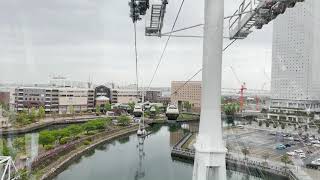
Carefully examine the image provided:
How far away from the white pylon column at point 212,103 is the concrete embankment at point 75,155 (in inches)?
155

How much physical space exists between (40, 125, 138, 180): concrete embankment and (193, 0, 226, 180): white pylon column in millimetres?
3940

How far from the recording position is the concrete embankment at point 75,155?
4642 millimetres

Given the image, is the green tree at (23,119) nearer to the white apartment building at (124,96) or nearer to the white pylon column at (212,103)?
the white apartment building at (124,96)

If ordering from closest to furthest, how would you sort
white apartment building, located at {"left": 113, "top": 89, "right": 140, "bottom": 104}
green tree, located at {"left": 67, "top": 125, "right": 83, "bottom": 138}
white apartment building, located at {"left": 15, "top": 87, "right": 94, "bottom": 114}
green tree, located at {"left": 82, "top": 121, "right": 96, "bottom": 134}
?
green tree, located at {"left": 67, "top": 125, "right": 83, "bottom": 138}, green tree, located at {"left": 82, "top": 121, "right": 96, "bottom": 134}, white apartment building, located at {"left": 15, "top": 87, "right": 94, "bottom": 114}, white apartment building, located at {"left": 113, "top": 89, "right": 140, "bottom": 104}

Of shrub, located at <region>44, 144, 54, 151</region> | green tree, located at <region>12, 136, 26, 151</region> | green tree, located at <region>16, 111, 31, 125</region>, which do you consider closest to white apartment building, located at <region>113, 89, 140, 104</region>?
green tree, located at <region>16, 111, 31, 125</region>

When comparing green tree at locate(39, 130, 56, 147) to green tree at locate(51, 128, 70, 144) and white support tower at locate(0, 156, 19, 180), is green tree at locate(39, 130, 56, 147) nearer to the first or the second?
green tree at locate(51, 128, 70, 144)

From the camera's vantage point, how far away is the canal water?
16.2 feet

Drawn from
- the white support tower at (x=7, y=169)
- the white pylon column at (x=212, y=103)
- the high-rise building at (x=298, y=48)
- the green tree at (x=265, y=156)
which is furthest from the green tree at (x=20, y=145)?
the white pylon column at (x=212, y=103)

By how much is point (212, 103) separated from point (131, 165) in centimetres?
512

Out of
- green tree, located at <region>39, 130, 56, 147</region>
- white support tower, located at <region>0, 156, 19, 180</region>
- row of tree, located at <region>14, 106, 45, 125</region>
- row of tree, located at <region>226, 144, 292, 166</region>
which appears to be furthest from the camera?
row of tree, located at <region>14, 106, 45, 125</region>

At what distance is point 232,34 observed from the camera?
137 cm

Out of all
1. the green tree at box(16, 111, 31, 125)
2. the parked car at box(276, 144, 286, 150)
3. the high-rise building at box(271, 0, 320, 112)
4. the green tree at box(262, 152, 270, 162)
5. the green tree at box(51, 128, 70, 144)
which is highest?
the high-rise building at box(271, 0, 320, 112)

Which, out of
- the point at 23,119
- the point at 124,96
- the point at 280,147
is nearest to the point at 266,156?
the point at 280,147

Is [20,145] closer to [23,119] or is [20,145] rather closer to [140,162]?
[140,162]
